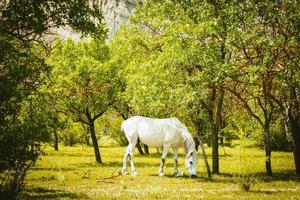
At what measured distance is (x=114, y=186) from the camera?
848 inches

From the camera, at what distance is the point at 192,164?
26.4 metres

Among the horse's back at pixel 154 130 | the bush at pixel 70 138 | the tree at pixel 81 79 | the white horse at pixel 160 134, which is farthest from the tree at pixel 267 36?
the bush at pixel 70 138

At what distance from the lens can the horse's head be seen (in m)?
26.0

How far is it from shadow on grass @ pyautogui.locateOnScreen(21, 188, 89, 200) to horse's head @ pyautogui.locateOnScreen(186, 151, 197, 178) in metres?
9.53

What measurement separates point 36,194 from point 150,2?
18521 mm

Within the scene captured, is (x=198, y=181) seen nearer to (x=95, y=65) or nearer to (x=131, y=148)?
(x=131, y=148)

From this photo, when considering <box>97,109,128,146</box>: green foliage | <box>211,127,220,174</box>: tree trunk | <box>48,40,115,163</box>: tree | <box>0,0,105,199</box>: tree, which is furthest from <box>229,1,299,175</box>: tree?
<box>97,109,128,146</box>: green foliage

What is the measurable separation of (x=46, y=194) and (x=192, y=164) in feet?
36.2

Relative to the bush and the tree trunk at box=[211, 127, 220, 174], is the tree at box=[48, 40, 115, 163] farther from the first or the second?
the bush

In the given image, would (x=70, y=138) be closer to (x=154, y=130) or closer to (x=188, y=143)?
(x=154, y=130)

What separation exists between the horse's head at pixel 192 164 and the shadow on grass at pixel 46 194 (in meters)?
9.53

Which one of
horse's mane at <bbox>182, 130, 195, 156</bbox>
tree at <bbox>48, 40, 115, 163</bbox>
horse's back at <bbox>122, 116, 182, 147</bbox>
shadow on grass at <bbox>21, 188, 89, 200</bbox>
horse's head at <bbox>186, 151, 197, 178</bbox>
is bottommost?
shadow on grass at <bbox>21, 188, 89, 200</bbox>

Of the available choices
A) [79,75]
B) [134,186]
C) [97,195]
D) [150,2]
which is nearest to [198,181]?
[134,186]

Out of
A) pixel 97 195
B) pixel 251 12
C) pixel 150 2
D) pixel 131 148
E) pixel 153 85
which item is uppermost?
pixel 150 2
